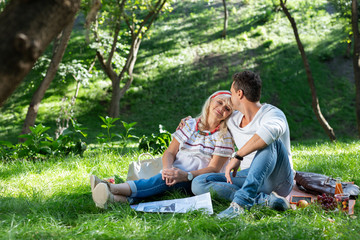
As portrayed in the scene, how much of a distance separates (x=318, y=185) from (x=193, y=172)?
1224mm

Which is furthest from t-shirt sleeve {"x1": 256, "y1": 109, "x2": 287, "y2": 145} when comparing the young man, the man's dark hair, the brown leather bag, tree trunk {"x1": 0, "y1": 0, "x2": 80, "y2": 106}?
tree trunk {"x1": 0, "y1": 0, "x2": 80, "y2": 106}

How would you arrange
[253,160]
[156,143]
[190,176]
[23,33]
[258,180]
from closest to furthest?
[23,33] → [258,180] → [253,160] → [190,176] → [156,143]

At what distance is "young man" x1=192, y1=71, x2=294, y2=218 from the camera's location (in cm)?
307

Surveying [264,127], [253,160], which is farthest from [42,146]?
[264,127]

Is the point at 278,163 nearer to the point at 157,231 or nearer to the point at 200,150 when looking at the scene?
the point at 200,150

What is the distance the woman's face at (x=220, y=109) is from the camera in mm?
3791

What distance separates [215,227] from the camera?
2.64 metres

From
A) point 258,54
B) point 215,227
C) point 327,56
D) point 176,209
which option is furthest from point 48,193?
point 327,56

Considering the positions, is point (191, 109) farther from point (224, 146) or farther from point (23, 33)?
point (23, 33)

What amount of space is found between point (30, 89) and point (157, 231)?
1198cm

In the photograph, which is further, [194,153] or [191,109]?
[191,109]

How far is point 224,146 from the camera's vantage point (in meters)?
3.72

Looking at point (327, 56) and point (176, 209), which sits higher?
point (327, 56)

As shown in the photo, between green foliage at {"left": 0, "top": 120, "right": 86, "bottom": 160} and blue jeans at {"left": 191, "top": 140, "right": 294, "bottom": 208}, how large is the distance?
2.74m
